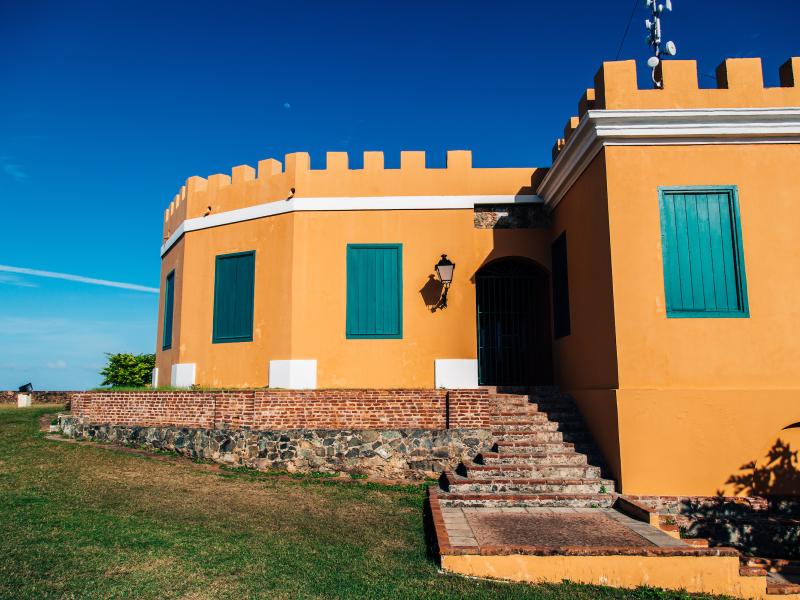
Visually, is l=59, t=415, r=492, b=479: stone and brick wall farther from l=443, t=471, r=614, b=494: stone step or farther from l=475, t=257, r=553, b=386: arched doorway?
l=475, t=257, r=553, b=386: arched doorway

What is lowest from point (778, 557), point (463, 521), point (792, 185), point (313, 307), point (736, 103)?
point (778, 557)

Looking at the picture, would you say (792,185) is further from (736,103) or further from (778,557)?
(778,557)

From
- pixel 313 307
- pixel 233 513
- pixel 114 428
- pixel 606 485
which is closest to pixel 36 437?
pixel 114 428

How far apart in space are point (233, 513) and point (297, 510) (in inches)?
29.6

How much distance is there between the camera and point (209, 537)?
579 centimetres

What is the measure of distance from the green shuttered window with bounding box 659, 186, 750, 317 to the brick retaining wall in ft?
10.3

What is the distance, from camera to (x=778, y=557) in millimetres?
6633

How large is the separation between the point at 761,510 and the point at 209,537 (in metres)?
6.29

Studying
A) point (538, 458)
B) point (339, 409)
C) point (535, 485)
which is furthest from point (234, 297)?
point (535, 485)

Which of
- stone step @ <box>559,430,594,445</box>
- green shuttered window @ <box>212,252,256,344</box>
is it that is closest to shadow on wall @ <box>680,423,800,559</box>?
stone step @ <box>559,430,594,445</box>

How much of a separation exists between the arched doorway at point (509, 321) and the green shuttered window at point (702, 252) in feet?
12.0

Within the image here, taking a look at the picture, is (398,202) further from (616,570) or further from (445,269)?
(616,570)

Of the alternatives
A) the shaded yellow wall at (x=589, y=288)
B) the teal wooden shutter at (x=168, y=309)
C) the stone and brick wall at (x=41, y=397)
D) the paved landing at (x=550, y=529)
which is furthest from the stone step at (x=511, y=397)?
the stone and brick wall at (x=41, y=397)

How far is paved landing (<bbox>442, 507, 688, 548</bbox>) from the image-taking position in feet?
18.1
